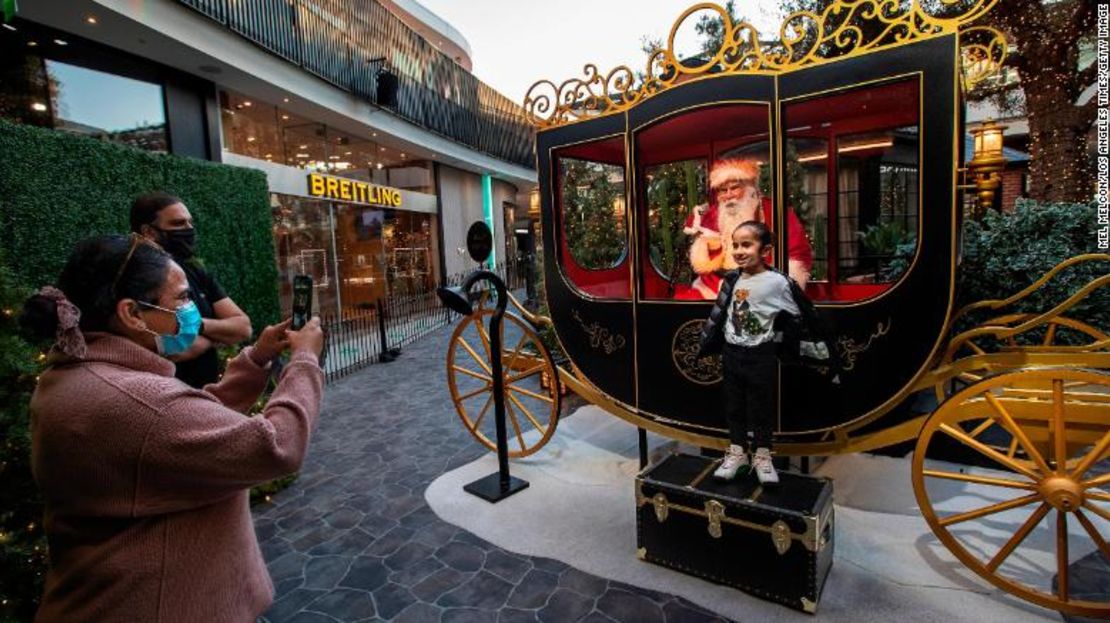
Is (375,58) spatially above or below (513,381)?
above

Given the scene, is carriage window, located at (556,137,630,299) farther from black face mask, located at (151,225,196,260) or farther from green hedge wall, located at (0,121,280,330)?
green hedge wall, located at (0,121,280,330)

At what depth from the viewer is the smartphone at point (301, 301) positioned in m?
1.79

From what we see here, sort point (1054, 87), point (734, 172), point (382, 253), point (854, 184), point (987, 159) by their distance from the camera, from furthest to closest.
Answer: point (382, 253)
point (1054, 87)
point (987, 159)
point (854, 184)
point (734, 172)

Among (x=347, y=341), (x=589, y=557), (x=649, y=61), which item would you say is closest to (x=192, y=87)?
(x=347, y=341)

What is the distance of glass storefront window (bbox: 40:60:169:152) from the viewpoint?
295 inches

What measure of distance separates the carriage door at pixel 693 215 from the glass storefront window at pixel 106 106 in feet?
24.4

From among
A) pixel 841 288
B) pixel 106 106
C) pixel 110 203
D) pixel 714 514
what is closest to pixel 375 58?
pixel 106 106

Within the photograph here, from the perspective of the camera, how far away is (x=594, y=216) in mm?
5191

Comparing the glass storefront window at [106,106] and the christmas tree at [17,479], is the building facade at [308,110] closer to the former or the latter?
the glass storefront window at [106,106]

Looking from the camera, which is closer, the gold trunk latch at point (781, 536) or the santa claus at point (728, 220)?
the gold trunk latch at point (781, 536)

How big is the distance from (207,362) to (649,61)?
10.0 ft

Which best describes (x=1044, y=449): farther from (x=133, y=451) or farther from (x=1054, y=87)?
(x=1054, y=87)

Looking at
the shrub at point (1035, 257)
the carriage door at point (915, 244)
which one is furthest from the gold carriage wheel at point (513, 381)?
the shrub at point (1035, 257)

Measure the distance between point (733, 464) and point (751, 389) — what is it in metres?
0.43
